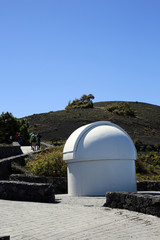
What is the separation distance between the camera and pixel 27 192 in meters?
10.3

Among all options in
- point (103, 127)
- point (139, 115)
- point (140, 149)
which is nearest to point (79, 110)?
point (139, 115)

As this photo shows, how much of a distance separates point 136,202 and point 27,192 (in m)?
3.73

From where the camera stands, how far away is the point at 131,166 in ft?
39.7

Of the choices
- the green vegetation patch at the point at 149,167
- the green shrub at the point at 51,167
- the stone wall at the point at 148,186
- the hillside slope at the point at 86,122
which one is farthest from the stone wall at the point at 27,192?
the hillside slope at the point at 86,122

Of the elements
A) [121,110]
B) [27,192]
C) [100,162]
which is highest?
[121,110]

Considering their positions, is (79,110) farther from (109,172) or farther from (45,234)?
(45,234)

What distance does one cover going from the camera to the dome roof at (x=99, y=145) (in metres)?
11.5

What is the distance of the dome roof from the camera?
11516 mm

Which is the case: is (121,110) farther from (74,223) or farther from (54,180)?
(74,223)

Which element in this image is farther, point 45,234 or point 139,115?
point 139,115

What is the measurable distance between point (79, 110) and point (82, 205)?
55.2 m

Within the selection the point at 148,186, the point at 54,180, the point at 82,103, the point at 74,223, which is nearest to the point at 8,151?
the point at 54,180

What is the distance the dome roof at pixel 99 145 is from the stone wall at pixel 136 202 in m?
2.87

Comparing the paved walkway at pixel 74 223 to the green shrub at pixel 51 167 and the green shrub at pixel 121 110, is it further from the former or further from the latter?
the green shrub at pixel 121 110
